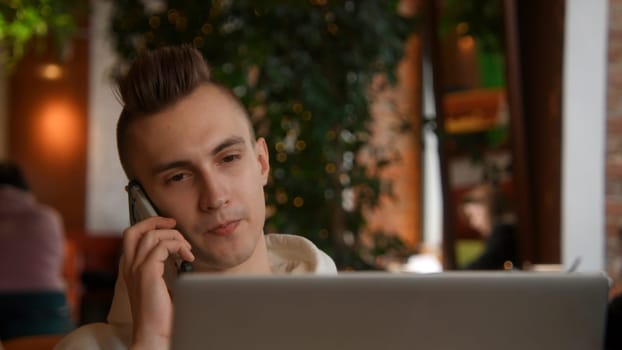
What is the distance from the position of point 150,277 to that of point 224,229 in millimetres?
225

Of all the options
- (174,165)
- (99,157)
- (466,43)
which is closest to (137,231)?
(174,165)

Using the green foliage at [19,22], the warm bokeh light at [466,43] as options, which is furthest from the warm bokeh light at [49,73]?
the green foliage at [19,22]

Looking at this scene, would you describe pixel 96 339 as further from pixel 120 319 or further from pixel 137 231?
pixel 137 231

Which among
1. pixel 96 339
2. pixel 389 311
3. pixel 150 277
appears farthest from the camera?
pixel 96 339

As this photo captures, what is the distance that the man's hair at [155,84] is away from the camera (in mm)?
1708

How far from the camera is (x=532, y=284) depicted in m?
1.00

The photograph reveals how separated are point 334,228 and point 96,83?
23.1 feet

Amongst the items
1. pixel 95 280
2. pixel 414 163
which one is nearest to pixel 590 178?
pixel 414 163

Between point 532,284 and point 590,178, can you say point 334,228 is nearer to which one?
point 590,178

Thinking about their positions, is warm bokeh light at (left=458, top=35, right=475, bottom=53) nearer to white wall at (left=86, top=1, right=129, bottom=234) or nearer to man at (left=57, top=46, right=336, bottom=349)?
man at (left=57, top=46, right=336, bottom=349)

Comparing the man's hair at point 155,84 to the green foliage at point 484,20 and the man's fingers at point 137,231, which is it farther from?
the green foliage at point 484,20

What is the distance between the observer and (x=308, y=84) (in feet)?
15.2

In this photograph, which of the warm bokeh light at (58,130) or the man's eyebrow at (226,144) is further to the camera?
the warm bokeh light at (58,130)

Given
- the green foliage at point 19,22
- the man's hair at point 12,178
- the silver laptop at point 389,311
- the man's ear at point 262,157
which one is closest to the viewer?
the silver laptop at point 389,311
